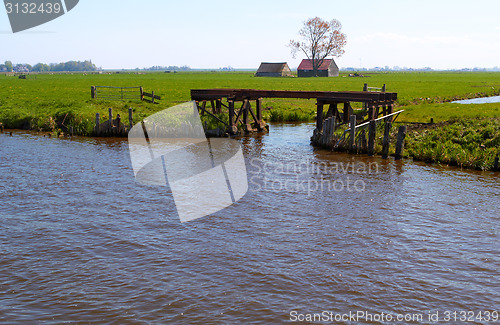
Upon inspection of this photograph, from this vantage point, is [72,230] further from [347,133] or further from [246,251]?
[347,133]

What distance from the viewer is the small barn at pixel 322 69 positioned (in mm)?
Result: 127750

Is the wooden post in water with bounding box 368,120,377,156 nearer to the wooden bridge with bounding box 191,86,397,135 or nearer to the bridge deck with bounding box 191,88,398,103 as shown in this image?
the wooden bridge with bounding box 191,86,397,135

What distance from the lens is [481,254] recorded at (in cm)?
1134

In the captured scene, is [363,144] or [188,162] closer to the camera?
[188,162]

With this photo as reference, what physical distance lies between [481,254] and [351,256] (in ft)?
10.7

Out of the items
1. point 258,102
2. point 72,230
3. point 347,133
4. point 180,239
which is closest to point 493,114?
point 347,133

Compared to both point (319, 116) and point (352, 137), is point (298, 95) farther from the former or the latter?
point (352, 137)

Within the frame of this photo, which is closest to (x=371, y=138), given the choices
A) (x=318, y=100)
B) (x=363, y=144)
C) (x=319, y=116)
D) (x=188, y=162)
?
(x=363, y=144)

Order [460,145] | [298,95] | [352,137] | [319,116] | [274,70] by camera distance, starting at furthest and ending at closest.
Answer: [274,70], [298,95], [319,116], [352,137], [460,145]

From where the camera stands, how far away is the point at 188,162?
22562 millimetres

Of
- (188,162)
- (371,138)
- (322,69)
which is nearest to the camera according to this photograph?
(188,162)

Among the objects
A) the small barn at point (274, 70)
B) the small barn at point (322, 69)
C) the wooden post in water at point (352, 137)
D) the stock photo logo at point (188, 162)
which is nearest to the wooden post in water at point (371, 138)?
the wooden post in water at point (352, 137)

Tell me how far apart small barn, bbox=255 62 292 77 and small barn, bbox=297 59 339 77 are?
4.25 meters

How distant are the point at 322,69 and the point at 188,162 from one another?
4369 inches
